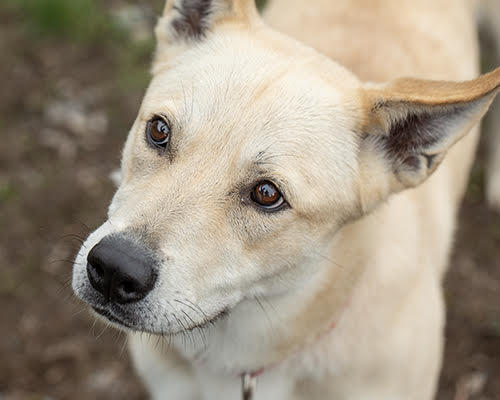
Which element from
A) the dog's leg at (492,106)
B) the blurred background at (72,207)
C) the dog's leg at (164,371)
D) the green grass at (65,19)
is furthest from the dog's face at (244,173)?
the green grass at (65,19)

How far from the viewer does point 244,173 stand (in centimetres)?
251

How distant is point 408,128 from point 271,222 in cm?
76

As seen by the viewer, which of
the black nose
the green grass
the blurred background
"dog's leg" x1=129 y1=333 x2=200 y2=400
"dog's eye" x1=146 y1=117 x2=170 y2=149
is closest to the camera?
the black nose

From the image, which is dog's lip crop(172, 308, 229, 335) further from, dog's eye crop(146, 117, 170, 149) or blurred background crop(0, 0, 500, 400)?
blurred background crop(0, 0, 500, 400)

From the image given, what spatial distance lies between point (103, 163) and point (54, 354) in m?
1.79

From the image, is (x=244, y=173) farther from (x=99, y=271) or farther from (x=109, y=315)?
(x=109, y=315)

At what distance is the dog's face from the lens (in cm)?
242

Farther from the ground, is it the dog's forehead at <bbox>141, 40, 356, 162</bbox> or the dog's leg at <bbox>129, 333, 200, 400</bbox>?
the dog's forehead at <bbox>141, 40, 356, 162</bbox>

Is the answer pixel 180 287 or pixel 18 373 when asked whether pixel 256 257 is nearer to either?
pixel 180 287

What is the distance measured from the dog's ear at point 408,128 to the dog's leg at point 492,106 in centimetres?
270

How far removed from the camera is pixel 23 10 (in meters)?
6.10

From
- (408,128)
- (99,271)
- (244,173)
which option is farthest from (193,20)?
(99,271)

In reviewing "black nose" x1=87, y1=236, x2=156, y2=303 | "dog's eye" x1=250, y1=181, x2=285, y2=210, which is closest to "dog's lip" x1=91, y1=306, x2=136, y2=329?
"black nose" x1=87, y1=236, x2=156, y2=303

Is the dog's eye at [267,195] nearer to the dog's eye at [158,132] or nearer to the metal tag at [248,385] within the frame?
the dog's eye at [158,132]
